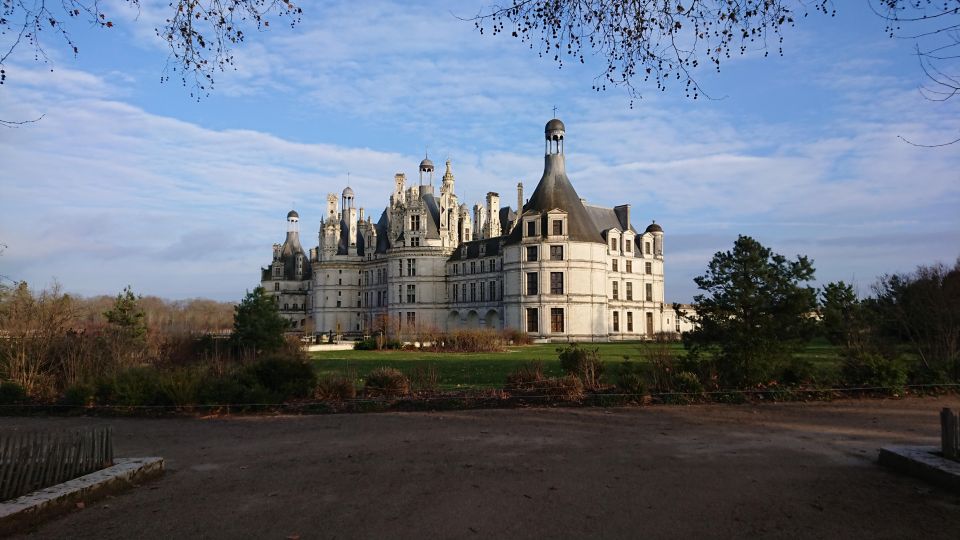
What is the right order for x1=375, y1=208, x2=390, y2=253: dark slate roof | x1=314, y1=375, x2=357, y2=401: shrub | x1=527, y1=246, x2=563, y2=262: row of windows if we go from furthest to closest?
1. x1=375, y1=208, x2=390, y2=253: dark slate roof
2. x1=527, y1=246, x2=563, y2=262: row of windows
3. x1=314, y1=375, x2=357, y2=401: shrub

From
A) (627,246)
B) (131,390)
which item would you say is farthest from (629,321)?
(131,390)

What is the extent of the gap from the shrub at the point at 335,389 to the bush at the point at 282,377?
0.22m

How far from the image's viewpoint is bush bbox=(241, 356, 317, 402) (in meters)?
15.1

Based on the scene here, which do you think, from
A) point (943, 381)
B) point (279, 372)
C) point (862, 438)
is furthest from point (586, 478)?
point (943, 381)

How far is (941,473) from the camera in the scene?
766 cm

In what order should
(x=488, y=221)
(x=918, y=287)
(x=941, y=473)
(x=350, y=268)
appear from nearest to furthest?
(x=941, y=473), (x=918, y=287), (x=488, y=221), (x=350, y=268)

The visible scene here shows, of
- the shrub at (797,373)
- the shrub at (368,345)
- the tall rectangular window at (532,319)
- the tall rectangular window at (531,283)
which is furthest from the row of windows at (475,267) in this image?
the shrub at (797,373)

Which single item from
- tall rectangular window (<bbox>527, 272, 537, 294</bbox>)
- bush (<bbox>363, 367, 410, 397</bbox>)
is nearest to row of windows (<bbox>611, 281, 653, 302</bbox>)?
tall rectangular window (<bbox>527, 272, 537, 294</bbox>)

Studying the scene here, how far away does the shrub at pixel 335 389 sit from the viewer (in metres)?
15.2

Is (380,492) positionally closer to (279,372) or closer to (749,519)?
(749,519)

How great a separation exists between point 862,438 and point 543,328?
44.0 metres

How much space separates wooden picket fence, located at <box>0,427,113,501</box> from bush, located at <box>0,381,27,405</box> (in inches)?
342

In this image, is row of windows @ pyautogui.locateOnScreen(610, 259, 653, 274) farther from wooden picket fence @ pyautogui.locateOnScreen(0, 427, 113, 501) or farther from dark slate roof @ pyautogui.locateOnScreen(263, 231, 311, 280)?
wooden picket fence @ pyautogui.locateOnScreen(0, 427, 113, 501)

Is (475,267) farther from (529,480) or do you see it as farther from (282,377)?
(529,480)
